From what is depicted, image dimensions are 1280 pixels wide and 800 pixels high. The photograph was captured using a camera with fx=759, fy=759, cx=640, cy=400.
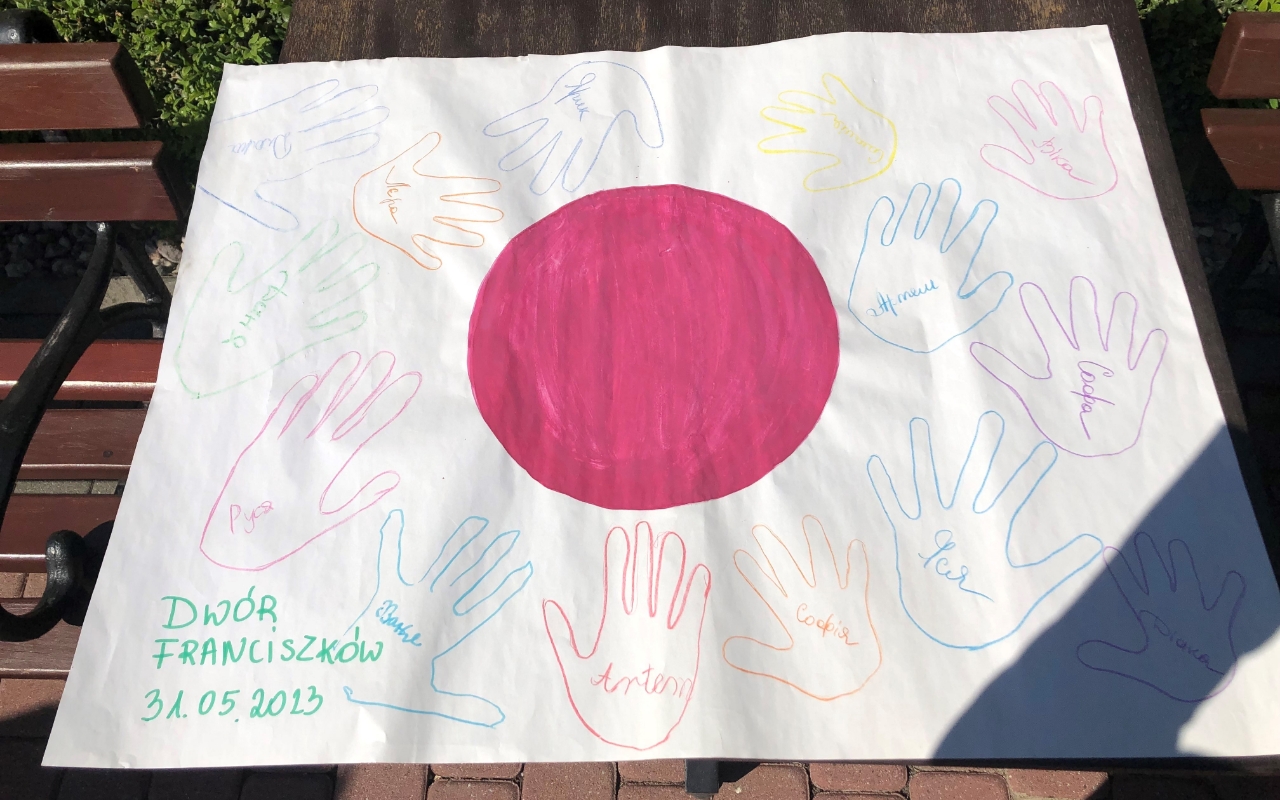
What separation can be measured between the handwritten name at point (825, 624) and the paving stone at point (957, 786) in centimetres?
79

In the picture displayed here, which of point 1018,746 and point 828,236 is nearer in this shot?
point 1018,746

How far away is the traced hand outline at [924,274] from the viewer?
2.38ft

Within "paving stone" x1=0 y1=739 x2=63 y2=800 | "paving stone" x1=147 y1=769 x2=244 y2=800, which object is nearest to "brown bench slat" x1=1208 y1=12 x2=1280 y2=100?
"paving stone" x1=147 y1=769 x2=244 y2=800

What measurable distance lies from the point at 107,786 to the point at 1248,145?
73.3 inches

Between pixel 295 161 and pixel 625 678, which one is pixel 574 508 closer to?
pixel 625 678

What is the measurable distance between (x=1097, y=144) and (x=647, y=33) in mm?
507

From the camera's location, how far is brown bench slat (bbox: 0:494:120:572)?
838 mm

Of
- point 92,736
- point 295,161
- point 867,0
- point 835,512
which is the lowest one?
point 92,736

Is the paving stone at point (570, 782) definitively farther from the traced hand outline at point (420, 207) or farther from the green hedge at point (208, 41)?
the green hedge at point (208, 41)

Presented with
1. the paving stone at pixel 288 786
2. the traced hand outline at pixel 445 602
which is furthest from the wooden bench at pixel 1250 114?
the paving stone at pixel 288 786

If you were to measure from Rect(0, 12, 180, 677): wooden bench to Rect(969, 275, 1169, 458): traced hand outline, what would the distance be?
91 cm

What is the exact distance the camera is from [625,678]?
621mm

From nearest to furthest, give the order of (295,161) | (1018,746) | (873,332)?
(1018,746) → (873,332) → (295,161)

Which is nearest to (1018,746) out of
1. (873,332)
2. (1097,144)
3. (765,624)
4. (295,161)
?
(765,624)
